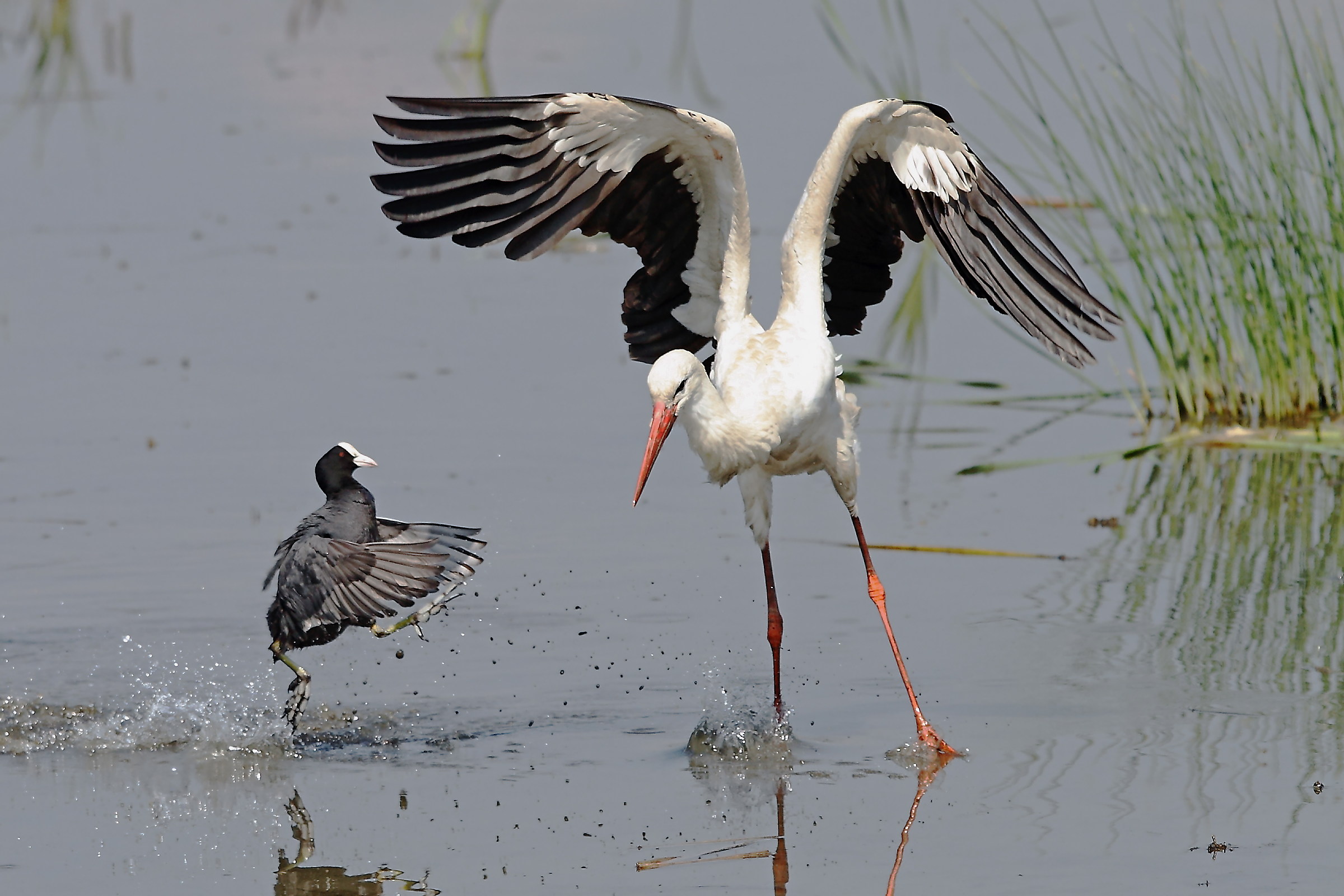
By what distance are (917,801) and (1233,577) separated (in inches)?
101

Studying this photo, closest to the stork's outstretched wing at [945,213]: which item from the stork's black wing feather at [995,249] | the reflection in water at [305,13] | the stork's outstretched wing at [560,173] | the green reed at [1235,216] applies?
the stork's black wing feather at [995,249]

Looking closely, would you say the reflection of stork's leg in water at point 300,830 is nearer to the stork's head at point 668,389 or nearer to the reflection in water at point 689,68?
the stork's head at point 668,389

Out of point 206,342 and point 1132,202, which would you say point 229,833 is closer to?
point 1132,202

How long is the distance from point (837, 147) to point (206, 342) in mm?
5769

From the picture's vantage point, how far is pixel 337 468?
720 cm

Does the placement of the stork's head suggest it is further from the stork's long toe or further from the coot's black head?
the coot's black head

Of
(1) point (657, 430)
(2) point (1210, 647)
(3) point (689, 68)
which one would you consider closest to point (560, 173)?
(1) point (657, 430)

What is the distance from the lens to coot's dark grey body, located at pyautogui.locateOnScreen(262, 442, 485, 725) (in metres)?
6.52

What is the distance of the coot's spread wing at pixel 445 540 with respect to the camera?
695 centimetres

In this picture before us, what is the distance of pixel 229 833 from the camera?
5316 millimetres

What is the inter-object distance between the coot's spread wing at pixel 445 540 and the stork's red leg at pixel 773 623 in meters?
1.02

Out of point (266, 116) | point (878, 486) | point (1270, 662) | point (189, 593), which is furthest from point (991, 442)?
point (266, 116)

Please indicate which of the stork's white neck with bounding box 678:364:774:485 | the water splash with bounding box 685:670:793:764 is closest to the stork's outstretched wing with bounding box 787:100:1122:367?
the stork's white neck with bounding box 678:364:774:485

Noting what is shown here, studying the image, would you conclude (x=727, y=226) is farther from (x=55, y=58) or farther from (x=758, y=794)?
(x=55, y=58)
